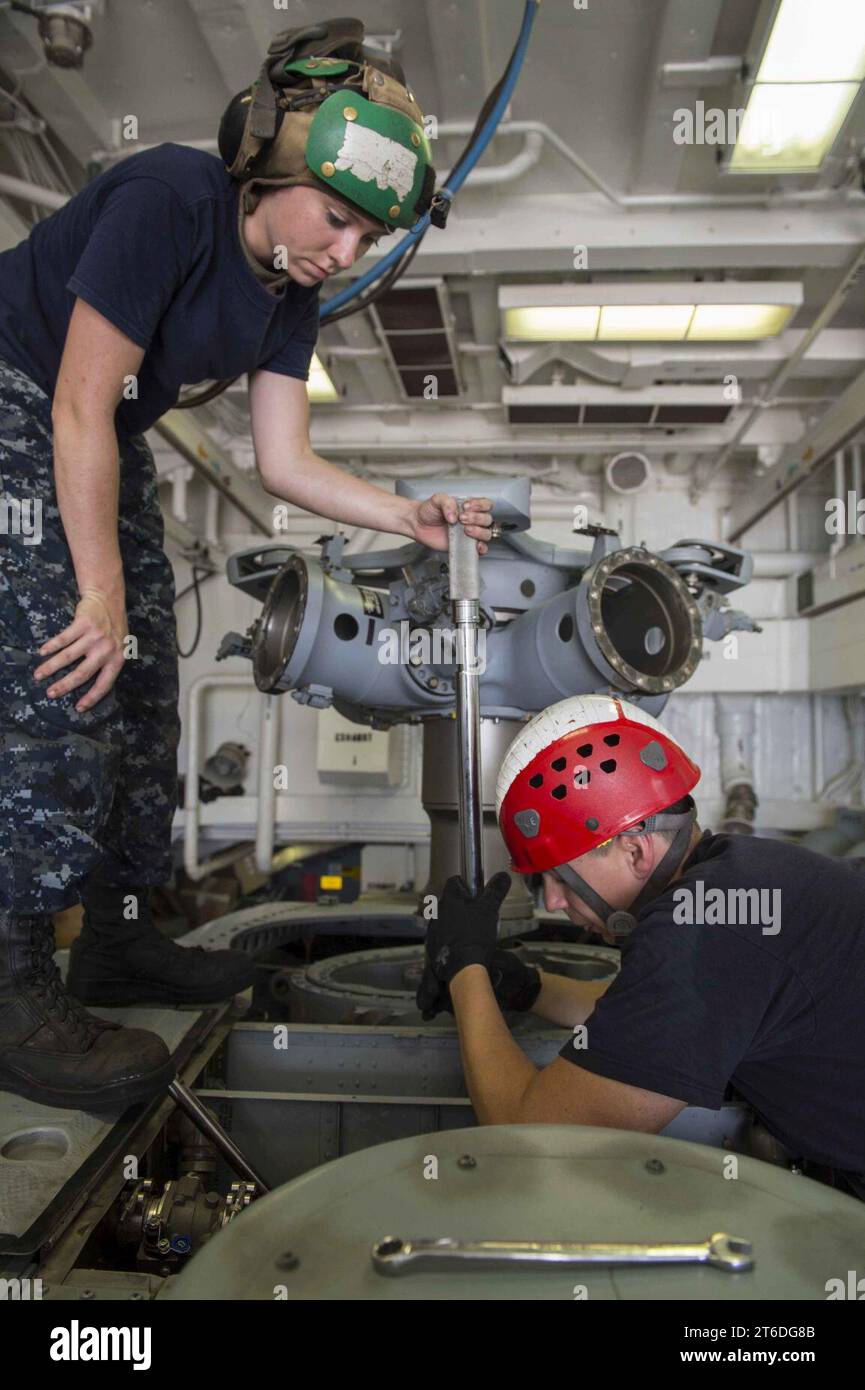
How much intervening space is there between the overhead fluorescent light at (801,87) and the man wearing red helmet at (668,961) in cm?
190

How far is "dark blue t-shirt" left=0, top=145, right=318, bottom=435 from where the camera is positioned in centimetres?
131

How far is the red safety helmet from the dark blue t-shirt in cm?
88

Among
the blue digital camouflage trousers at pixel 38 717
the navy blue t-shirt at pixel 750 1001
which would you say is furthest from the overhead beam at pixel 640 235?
the navy blue t-shirt at pixel 750 1001

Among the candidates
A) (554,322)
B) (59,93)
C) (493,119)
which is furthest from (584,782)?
(554,322)

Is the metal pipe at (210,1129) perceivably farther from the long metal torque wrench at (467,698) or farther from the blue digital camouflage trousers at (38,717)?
the long metal torque wrench at (467,698)

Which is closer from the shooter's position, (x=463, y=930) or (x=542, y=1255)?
(x=542, y=1255)

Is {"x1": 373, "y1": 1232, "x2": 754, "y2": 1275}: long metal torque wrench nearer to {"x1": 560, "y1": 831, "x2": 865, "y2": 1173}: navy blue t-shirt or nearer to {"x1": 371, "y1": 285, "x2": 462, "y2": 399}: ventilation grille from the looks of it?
{"x1": 560, "y1": 831, "x2": 865, "y2": 1173}: navy blue t-shirt

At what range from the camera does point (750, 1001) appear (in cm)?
111

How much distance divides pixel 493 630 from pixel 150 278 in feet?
3.90

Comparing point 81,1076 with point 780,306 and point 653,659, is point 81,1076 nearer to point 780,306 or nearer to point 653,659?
point 653,659

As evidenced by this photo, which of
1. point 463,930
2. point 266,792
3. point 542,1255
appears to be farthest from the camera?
point 266,792

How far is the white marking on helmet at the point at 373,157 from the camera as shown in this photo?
133cm

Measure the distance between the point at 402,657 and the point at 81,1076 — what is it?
4.02 ft

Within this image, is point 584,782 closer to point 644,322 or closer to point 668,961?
point 668,961
